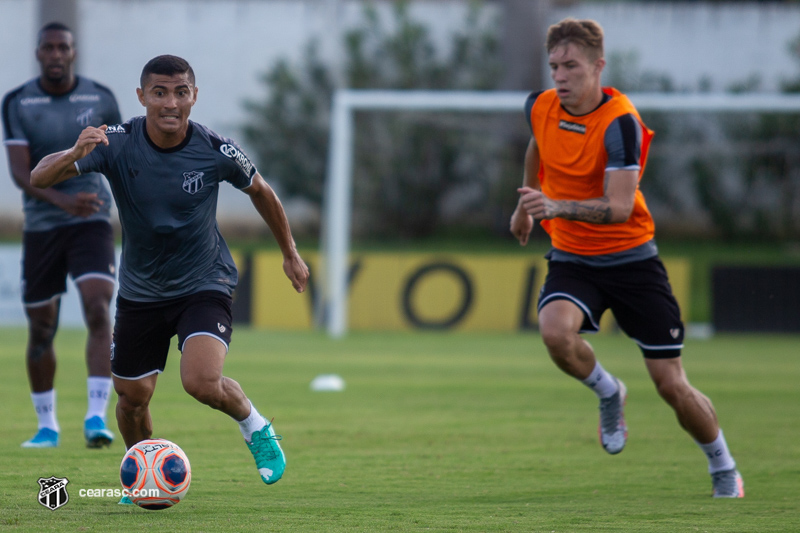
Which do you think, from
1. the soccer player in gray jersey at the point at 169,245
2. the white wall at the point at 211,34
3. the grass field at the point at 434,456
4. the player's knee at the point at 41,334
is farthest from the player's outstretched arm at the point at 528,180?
the white wall at the point at 211,34

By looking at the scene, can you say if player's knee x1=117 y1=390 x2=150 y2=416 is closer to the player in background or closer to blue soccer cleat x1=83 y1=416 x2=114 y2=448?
blue soccer cleat x1=83 y1=416 x2=114 y2=448

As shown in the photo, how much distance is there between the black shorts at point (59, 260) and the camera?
6.90 meters

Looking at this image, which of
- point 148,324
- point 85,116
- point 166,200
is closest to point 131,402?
point 148,324

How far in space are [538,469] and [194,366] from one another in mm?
2434

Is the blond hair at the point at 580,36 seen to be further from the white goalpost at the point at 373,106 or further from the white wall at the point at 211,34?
the white wall at the point at 211,34

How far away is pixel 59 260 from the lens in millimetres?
6949

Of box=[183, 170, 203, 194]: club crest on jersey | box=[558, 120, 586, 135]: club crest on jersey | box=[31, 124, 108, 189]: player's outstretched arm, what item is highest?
box=[558, 120, 586, 135]: club crest on jersey

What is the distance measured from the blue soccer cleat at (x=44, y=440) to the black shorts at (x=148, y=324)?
1798 mm

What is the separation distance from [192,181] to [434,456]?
2631mm

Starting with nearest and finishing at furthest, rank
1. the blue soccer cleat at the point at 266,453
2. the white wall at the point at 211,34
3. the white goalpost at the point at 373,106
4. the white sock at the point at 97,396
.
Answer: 1. the blue soccer cleat at the point at 266,453
2. the white sock at the point at 97,396
3. the white goalpost at the point at 373,106
4. the white wall at the point at 211,34

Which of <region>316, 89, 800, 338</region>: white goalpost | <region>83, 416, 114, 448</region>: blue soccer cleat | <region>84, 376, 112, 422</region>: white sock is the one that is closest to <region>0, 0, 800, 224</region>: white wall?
<region>316, 89, 800, 338</region>: white goalpost

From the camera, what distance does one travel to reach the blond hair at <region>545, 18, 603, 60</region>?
5.64 m

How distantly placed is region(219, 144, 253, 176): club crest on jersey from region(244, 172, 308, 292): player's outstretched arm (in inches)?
2.9

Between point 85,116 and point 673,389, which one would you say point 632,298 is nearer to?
point 673,389
